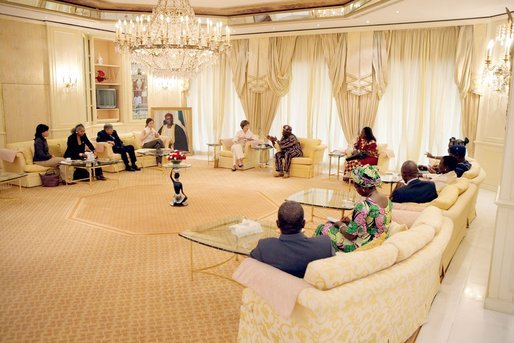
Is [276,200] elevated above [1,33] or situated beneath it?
situated beneath

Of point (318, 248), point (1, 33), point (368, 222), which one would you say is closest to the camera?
point (318, 248)

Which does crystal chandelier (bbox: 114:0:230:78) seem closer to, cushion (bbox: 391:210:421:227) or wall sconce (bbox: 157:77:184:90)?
cushion (bbox: 391:210:421:227)

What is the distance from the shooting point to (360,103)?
10.9m

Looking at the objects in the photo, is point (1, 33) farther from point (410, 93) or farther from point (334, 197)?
point (410, 93)

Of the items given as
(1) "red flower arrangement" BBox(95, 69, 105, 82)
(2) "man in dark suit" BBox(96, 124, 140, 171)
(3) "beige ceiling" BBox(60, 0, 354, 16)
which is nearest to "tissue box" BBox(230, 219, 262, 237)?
(3) "beige ceiling" BBox(60, 0, 354, 16)

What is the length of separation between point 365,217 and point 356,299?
Answer: 3.44ft

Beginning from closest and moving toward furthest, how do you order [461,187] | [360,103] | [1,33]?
[461,187]
[1,33]
[360,103]

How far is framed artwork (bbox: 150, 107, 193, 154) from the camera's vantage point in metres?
12.8

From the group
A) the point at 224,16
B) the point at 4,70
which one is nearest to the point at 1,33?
the point at 4,70

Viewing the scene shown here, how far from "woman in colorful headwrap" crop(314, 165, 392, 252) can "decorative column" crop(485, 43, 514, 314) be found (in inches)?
39.2

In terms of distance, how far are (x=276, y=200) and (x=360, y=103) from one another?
422cm

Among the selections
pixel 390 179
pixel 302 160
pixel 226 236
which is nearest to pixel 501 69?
pixel 390 179

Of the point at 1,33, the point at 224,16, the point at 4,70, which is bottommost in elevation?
the point at 4,70

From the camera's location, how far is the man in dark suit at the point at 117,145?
10.3 meters
